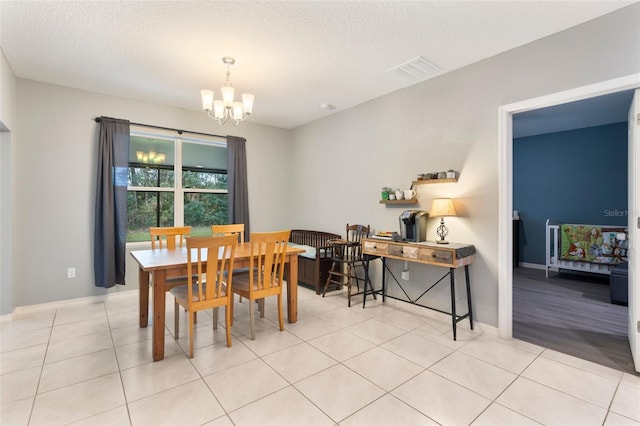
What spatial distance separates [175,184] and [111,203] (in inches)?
36.2

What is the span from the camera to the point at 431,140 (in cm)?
348

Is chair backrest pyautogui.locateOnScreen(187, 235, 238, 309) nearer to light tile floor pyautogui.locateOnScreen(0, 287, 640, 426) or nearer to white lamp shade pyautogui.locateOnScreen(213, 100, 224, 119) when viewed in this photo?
light tile floor pyautogui.locateOnScreen(0, 287, 640, 426)

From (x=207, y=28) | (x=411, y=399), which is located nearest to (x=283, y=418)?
(x=411, y=399)

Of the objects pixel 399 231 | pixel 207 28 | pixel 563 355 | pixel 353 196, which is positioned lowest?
pixel 563 355

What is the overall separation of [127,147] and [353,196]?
315cm

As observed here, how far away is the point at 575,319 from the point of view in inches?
130

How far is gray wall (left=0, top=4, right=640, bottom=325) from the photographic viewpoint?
2.58 metres

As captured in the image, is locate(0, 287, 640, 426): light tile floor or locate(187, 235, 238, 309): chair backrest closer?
locate(0, 287, 640, 426): light tile floor

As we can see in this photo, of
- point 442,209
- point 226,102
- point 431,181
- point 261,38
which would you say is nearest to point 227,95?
point 226,102

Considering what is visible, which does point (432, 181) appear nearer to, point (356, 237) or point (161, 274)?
point (356, 237)

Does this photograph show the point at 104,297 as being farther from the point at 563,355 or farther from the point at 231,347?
the point at 563,355

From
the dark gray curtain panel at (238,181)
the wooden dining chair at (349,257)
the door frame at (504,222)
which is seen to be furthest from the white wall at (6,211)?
the door frame at (504,222)

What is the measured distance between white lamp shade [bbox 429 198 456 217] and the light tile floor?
1149mm

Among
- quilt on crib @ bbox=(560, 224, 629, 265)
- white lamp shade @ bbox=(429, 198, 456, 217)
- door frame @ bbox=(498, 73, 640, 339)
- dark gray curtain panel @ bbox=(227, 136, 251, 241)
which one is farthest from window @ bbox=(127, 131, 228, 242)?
quilt on crib @ bbox=(560, 224, 629, 265)
